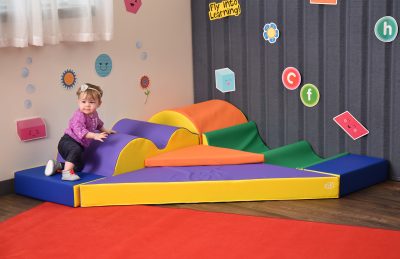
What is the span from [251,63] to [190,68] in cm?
56

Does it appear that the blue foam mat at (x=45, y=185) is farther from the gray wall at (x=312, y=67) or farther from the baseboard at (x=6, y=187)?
the gray wall at (x=312, y=67)

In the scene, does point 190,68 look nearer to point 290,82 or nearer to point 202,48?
point 202,48

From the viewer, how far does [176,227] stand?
Answer: 296cm

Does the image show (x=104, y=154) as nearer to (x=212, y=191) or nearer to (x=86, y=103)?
(x=86, y=103)

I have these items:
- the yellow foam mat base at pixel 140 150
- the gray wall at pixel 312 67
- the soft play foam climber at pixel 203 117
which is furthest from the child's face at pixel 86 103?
the gray wall at pixel 312 67

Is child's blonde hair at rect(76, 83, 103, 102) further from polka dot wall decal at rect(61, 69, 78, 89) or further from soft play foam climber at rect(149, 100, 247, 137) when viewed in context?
soft play foam climber at rect(149, 100, 247, 137)

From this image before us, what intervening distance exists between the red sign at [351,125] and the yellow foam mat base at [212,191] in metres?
0.55

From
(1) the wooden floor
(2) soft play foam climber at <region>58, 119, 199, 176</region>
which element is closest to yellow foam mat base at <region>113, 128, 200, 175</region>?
(2) soft play foam climber at <region>58, 119, 199, 176</region>

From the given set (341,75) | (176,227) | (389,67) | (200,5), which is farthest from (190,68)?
(176,227)

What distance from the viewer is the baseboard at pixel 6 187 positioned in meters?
3.57

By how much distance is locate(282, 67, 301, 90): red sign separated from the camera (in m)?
4.02

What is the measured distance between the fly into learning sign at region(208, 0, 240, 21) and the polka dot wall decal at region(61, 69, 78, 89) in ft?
3.68

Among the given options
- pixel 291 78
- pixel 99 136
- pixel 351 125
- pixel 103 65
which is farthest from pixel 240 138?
pixel 99 136

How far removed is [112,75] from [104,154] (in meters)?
0.77
